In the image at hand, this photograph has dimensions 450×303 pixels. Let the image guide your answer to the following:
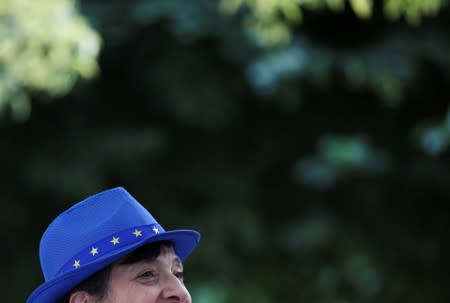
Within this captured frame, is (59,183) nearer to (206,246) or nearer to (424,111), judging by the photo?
(206,246)

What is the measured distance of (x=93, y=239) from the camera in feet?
12.2

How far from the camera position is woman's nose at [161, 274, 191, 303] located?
11.7ft

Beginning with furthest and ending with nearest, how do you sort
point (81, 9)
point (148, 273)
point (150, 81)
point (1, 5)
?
point (150, 81) → point (81, 9) → point (1, 5) → point (148, 273)

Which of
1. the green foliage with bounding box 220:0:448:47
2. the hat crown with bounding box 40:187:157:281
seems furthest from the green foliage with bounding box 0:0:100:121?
the hat crown with bounding box 40:187:157:281

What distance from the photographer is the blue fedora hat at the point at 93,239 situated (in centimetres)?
367

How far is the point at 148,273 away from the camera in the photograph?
3.65 m

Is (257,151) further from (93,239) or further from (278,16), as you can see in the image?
(93,239)

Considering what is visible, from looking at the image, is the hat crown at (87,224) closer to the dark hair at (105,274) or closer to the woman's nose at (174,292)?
the dark hair at (105,274)

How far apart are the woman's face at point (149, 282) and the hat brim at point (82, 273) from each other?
0.05 metres

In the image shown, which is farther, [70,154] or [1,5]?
[70,154]

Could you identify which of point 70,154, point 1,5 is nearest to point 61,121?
point 70,154

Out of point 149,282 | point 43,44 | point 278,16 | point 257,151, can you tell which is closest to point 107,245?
point 149,282

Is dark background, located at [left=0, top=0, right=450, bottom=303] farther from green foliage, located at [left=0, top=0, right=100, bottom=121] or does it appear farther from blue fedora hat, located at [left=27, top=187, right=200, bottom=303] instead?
blue fedora hat, located at [left=27, top=187, right=200, bottom=303]

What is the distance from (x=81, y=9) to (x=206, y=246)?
2034 mm
